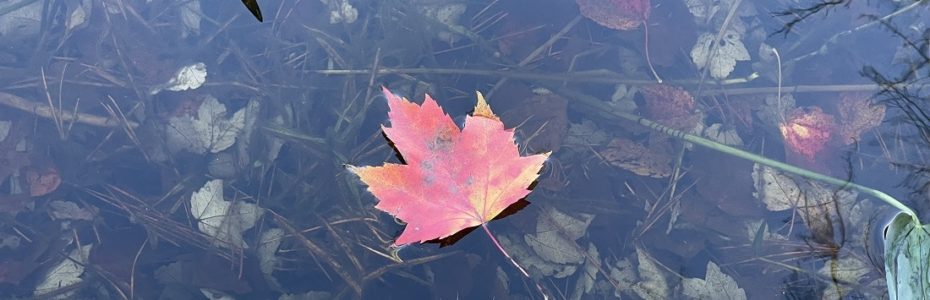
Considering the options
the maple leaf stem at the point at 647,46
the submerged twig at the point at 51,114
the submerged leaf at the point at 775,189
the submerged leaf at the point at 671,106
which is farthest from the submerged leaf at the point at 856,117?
the submerged twig at the point at 51,114

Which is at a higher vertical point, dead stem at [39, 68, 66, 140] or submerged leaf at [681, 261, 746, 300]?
dead stem at [39, 68, 66, 140]

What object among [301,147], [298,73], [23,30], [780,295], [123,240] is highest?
[23,30]

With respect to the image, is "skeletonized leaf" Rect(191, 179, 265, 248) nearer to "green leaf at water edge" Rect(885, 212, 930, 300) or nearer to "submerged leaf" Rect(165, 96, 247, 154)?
"submerged leaf" Rect(165, 96, 247, 154)

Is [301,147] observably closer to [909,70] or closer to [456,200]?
[456,200]

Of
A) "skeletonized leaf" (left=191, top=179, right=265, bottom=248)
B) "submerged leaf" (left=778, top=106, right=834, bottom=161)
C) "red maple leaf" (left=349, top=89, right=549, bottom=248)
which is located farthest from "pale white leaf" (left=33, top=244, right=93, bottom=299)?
"submerged leaf" (left=778, top=106, right=834, bottom=161)

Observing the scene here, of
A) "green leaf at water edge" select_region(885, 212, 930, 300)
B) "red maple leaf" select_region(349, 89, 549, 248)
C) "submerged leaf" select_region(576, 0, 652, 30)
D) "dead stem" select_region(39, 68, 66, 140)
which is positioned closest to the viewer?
"green leaf at water edge" select_region(885, 212, 930, 300)

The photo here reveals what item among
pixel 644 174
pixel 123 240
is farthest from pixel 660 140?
pixel 123 240

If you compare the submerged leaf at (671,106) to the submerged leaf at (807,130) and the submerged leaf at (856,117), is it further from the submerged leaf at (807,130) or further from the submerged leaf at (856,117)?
the submerged leaf at (856,117)
